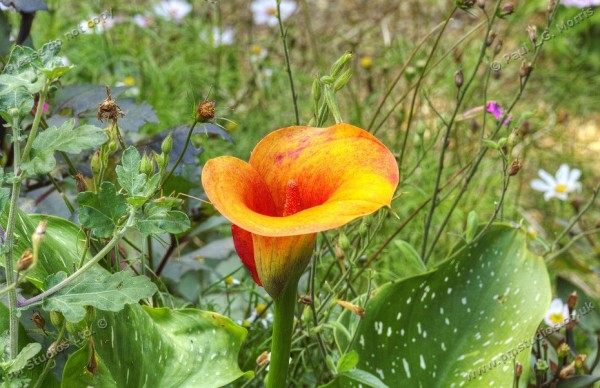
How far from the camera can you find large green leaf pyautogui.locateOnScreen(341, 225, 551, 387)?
3.18 ft

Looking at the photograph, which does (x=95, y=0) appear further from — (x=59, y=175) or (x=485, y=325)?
(x=485, y=325)

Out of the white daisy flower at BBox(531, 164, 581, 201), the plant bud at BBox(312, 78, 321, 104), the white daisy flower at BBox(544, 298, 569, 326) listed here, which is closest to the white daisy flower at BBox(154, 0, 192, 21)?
the white daisy flower at BBox(531, 164, 581, 201)

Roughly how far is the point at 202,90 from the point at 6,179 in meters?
1.43

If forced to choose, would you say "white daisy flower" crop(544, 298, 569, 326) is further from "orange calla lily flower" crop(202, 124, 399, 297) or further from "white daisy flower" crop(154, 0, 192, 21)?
"white daisy flower" crop(154, 0, 192, 21)

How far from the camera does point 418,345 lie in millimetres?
987

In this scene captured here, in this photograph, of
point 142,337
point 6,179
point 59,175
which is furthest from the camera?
point 59,175

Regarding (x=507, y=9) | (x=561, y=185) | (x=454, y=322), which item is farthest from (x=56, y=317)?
(x=561, y=185)

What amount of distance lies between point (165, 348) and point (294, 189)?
8.9 inches

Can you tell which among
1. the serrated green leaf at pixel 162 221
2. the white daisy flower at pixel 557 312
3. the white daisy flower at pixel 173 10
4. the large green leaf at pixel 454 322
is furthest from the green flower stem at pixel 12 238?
the white daisy flower at pixel 173 10

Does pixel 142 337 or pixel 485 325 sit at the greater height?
pixel 142 337

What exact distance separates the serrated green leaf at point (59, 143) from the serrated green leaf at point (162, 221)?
0.08 m

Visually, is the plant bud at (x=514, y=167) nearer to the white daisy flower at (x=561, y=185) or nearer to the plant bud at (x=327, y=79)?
the plant bud at (x=327, y=79)

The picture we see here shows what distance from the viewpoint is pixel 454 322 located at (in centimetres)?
100

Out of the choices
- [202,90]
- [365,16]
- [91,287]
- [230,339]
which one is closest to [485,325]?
[230,339]
